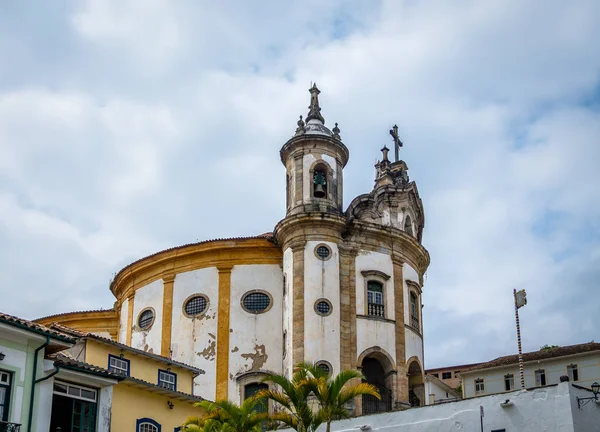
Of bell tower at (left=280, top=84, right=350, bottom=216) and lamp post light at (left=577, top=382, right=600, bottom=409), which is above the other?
bell tower at (left=280, top=84, right=350, bottom=216)

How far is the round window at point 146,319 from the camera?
46178 millimetres

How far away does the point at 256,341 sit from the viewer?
4300cm

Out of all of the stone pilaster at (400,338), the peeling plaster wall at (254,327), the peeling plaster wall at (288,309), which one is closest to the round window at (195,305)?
the peeling plaster wall at (254,327)

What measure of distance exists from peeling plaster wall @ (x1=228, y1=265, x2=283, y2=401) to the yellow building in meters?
7.06

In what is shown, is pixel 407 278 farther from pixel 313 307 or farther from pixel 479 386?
pixel 479 386

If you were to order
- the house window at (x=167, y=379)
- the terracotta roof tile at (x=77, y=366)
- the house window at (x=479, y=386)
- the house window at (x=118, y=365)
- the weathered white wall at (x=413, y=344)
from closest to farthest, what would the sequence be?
the terracotta roof tile at (x=77, y=366) → the house window at (x=118, y=365) → the house window at (x=167, y=379) → the weathered white wall at (x=413, y=344) → the house window at (x=479, y=386)

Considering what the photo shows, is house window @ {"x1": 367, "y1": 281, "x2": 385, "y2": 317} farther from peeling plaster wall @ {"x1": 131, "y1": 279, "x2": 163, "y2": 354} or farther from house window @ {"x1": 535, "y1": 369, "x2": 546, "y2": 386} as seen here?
house window @ {"x1": 535, "y1": 369, "x2": 546, "y2": 386}

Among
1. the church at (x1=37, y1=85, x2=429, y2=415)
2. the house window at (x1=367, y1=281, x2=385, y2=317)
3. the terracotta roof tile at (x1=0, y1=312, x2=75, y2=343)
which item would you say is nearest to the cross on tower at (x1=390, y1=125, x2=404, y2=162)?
the church at (x1=37, y1=85, x2=429, y2=415)

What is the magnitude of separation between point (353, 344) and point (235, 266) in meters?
7.58

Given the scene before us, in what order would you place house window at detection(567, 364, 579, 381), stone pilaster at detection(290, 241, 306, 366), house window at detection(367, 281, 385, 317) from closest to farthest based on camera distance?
stone pilaster at detection(290, 241, 306, 366)
house window at detection(367, 281, 385, 317)
house window at detection(567, 364, 579, 381)

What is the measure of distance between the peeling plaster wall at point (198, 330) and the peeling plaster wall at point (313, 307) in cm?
522

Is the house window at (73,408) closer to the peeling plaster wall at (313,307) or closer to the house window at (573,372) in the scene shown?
the peeling plaster wall at (313,307)

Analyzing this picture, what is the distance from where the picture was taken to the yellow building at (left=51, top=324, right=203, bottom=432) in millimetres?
30391

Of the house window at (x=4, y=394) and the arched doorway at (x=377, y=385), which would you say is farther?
the arched doorway at (x=377, y=385)
